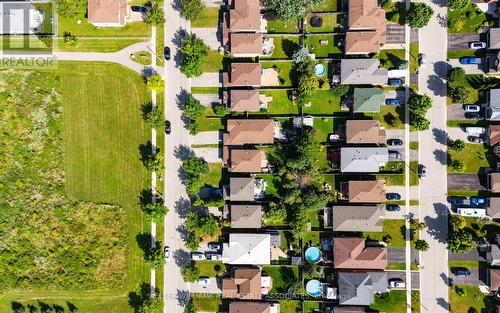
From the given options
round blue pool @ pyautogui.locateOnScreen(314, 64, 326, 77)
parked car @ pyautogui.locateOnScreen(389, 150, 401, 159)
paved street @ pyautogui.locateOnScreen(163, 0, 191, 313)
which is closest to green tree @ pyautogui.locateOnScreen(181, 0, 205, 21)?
paved street @ pyautogui.locateOnScreen(163, 0, 191, 313)

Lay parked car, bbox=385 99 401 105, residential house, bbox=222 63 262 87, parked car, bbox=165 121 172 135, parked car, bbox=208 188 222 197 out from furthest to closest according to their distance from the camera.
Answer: parked car, bbox=165 121 172 135 < parked car, bbox=208 188 222 197 < parked car, bbox=385 99 401 105 < residential house, bbox=222 63 262 87

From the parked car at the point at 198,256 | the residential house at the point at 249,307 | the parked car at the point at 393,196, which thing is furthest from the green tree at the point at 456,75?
the parked car at the point at 198,256

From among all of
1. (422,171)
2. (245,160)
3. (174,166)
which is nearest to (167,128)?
(174,166)

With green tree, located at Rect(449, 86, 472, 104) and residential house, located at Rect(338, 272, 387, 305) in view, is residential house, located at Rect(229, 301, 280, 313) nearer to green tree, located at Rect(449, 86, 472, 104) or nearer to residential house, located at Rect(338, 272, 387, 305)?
residential house, located at Rect(338, 272, 387, 305)

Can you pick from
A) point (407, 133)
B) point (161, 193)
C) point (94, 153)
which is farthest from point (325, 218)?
point (94, 153)

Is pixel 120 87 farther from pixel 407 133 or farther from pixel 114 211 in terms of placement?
pixel 407 133

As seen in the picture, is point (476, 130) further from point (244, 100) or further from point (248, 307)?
point (248, 307)
